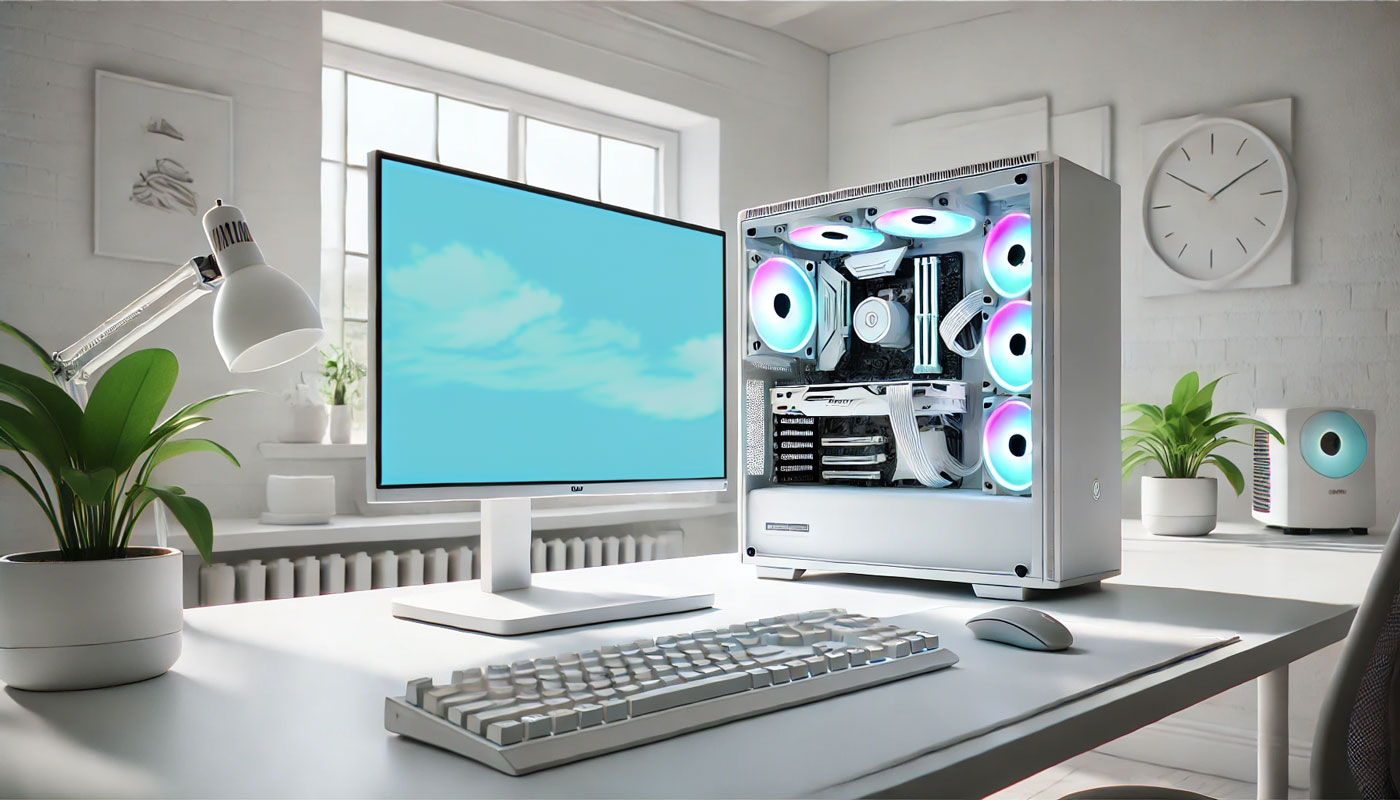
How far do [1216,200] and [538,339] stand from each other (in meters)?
2.70

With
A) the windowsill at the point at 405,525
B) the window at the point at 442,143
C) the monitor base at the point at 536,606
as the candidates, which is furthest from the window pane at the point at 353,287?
the monitor base at the point at 536,606

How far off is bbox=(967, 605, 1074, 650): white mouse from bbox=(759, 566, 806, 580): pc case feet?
430 millimetres

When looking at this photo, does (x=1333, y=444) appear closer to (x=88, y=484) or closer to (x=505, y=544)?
(x=505, y=544)

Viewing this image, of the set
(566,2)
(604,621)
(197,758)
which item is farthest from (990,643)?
(566,2)

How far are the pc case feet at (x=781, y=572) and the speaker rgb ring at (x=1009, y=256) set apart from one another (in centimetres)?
45

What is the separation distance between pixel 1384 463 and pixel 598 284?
2.61 meters

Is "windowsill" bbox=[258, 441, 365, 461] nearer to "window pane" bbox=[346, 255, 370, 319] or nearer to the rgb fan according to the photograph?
"window pane" bbox=[346, 255, 370, 319]

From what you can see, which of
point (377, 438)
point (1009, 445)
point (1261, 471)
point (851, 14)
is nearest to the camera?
point (377, 438)

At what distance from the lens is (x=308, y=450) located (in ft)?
8.35

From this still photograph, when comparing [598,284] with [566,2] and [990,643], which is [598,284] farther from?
[566,2]

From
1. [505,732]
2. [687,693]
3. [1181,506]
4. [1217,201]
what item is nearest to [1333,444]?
[1181,506]

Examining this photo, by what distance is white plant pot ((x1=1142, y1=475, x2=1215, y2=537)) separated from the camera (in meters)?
2.06

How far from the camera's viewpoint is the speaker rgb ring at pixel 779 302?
1.35 metres

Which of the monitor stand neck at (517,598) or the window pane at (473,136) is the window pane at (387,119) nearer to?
the window pane at (473,136)
